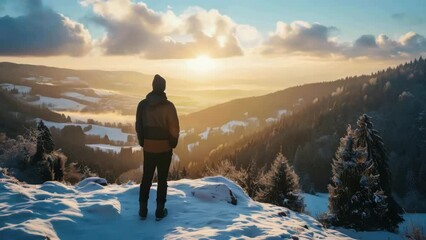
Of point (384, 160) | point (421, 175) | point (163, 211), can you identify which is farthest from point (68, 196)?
Result: point (421, 175)

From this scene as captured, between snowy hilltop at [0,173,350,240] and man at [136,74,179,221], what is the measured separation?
1.86 ft

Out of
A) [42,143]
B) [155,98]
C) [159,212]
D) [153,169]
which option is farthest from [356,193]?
[42,143]

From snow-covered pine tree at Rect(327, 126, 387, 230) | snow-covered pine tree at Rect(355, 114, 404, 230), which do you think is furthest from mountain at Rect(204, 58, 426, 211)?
snow-covered pine tree at Rect(327, 126, 387, 230)

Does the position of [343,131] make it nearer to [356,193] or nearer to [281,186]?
[356,193]

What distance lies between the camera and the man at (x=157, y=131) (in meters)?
8.94

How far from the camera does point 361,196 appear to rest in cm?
3095

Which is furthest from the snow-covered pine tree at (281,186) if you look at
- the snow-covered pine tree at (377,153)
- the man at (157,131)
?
the man at (157,131)

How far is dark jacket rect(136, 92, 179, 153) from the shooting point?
8.93 m

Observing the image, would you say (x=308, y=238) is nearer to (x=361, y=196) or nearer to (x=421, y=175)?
(x=361, y=196)

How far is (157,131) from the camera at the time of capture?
29.3ft

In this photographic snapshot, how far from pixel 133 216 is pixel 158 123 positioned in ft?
7.47

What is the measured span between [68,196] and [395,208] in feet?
121

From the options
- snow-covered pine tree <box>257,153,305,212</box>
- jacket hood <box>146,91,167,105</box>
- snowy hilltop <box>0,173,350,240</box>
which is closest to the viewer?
snowy hilltop <box>0,173,350,240</box>

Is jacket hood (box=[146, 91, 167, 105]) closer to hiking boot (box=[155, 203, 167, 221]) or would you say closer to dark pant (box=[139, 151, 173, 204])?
dark pant (box=[139, 151, 173, 204])
